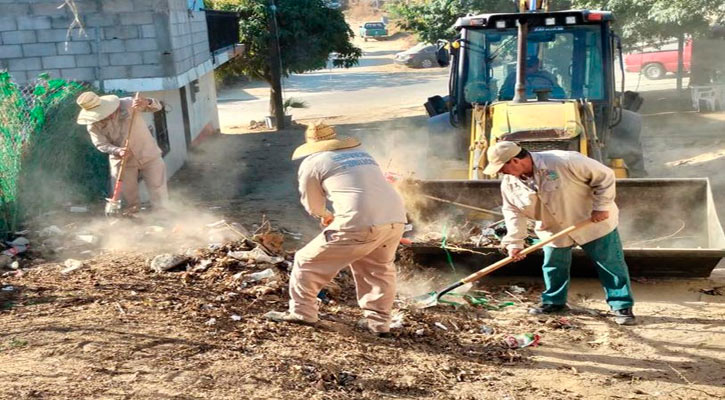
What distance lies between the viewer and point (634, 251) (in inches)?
257

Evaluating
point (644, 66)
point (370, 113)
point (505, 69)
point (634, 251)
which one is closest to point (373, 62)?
point (644, 66)

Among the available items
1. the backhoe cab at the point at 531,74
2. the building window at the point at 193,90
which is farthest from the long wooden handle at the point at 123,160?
the building window at the point at 193,90

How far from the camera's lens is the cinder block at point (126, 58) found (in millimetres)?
11242

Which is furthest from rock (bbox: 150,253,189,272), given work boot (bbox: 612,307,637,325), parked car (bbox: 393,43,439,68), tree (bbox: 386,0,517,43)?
parked car (bbox: 393,43,439,68)

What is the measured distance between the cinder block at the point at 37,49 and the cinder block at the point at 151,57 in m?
1.29

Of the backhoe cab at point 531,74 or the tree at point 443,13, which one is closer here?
the backhoe cab at point 531,74

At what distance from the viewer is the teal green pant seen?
231 inches

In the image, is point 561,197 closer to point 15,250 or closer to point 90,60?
point 15,250

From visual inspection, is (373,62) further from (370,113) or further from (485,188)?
(485,188)

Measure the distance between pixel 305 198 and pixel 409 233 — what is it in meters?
2.76

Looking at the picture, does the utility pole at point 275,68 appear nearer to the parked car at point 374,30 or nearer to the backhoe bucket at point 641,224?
the backhoe bucket at point 641,224

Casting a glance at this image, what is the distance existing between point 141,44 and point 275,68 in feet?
22.5

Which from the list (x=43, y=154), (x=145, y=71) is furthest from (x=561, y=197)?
(x=145, y=71)

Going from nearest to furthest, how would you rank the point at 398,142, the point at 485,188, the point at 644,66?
1. the point at 485,188
2. the point at 398,142
3. the point at 644,66
